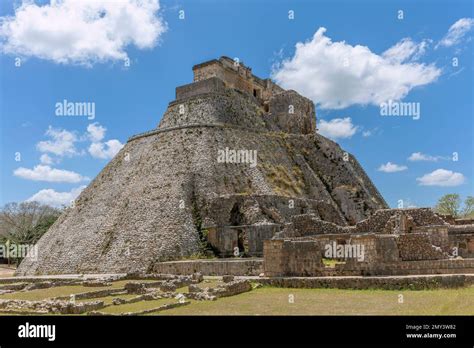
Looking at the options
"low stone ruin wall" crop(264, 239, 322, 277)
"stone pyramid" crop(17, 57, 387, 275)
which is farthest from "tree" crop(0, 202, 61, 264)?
"low stone ruin wall" crop(264, 239, 322, 277)

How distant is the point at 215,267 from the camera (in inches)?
971

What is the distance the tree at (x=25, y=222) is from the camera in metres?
54.8

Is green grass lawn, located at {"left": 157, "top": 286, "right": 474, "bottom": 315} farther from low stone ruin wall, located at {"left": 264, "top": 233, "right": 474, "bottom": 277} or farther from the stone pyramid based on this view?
the stone pyramid

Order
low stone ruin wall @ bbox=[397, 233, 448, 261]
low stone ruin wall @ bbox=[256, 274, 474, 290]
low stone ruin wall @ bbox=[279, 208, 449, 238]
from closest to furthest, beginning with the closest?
low stone ruin wall @ bbox=[256, 274, 474, 290] → low stone ruin wall @ bbox=[397, 233, 448, 261] → low stone ruin wall @ bbox=[279, 208, 449, 238]

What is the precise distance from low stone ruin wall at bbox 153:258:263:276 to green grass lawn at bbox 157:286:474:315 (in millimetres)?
6298

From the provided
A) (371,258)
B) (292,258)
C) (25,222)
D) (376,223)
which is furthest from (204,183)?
(25,222)

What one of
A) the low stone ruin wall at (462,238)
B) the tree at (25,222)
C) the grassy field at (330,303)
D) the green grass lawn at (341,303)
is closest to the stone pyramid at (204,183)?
the low stone ruin wall at (462,238)

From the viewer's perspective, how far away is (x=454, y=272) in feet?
54.9

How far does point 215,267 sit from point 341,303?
39.2ft

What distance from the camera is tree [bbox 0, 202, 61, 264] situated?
54812 mm

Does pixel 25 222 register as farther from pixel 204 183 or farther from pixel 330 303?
pixel 330 303
